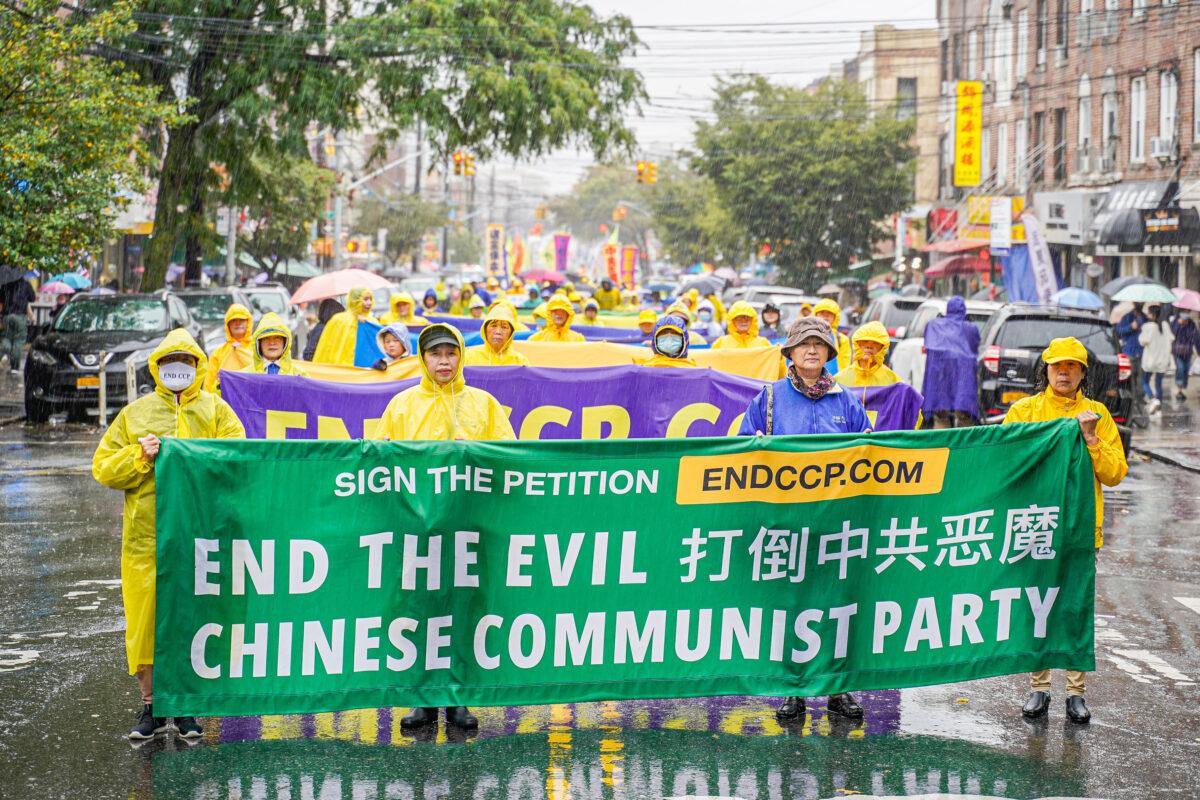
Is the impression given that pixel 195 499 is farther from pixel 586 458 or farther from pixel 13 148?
pixel 13 148

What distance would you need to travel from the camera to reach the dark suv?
17.9 metres

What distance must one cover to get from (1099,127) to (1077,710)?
33400mm

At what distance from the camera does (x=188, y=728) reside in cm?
678

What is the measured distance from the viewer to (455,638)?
6.74m

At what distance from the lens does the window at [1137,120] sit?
117 ft

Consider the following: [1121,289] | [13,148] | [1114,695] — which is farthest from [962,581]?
[1121,289]

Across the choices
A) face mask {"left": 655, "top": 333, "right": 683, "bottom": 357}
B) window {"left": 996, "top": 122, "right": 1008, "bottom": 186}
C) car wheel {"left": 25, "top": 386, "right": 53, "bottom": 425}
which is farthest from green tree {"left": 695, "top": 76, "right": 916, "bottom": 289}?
face mask {"left": 655, "top": 333, "right": 683, "bottom": 357}

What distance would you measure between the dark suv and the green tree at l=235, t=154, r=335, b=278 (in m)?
19.6

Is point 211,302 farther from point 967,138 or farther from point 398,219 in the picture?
point 398,219

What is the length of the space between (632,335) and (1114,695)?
11155 millimetres

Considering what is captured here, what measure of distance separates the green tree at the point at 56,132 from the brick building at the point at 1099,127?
62.3 ft

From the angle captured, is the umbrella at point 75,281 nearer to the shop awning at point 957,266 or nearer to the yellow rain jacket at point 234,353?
the yellow rain jacket at point 234,353

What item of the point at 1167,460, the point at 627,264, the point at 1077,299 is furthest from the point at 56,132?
the point at 627,264

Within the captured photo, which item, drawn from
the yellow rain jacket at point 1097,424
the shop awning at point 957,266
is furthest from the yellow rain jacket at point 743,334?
the shop awning at point 957,266
